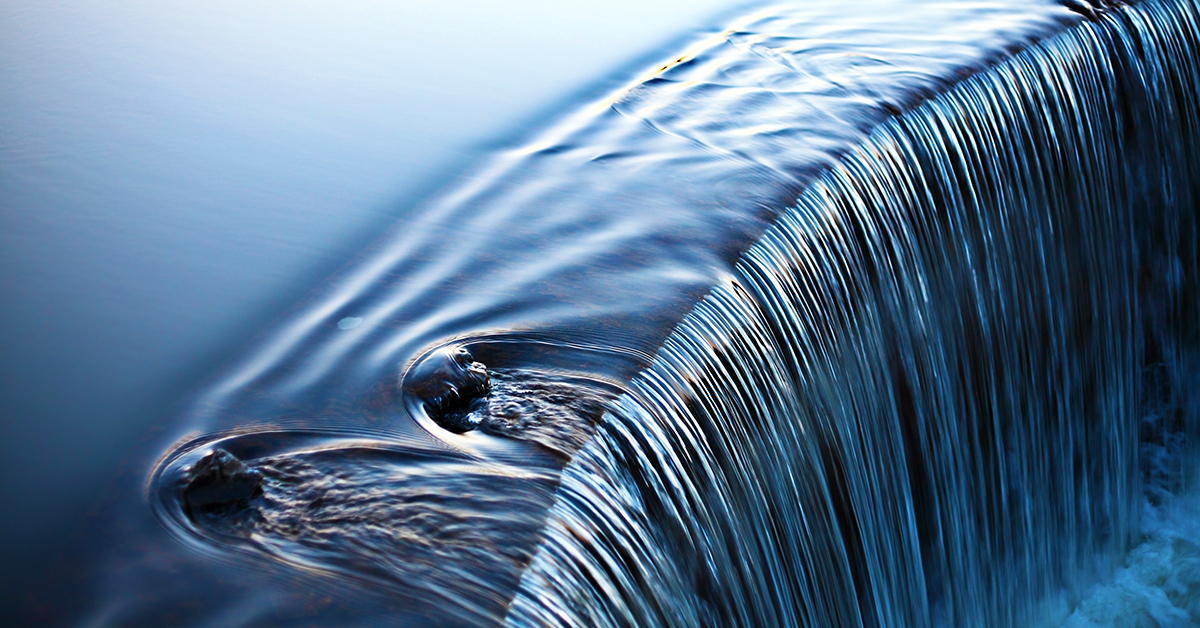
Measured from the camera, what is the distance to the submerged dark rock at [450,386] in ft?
6.73

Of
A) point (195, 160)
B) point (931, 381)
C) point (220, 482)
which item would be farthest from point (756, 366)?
point (195, 160)

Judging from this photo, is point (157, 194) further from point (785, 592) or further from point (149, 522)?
point (785, 592)

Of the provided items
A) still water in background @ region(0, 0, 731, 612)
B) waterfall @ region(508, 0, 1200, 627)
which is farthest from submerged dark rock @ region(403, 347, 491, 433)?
still water in background @ region(0, 0, 731, 612)

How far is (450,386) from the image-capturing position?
82.1 inches

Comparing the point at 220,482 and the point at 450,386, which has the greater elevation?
the point at 450,386

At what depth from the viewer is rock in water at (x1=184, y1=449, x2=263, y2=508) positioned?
1.84 metres

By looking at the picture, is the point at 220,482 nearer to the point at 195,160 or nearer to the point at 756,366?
the point at 756,366

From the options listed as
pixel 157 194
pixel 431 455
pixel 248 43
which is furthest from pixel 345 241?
pixel 248 43

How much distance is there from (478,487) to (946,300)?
1.84m

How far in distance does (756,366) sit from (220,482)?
3.91ft

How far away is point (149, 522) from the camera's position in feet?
6.05

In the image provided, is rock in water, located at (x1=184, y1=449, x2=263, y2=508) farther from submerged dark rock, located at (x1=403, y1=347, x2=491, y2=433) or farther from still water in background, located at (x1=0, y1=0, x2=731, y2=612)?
submerged dark rock, located at (x1=403, y1=347, x2=491, y2=433)

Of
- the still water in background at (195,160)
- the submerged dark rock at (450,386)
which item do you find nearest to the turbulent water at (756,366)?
the submerged dark rock at (450,386)

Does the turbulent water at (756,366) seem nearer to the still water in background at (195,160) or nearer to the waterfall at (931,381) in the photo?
the waterfall at (931,381)
